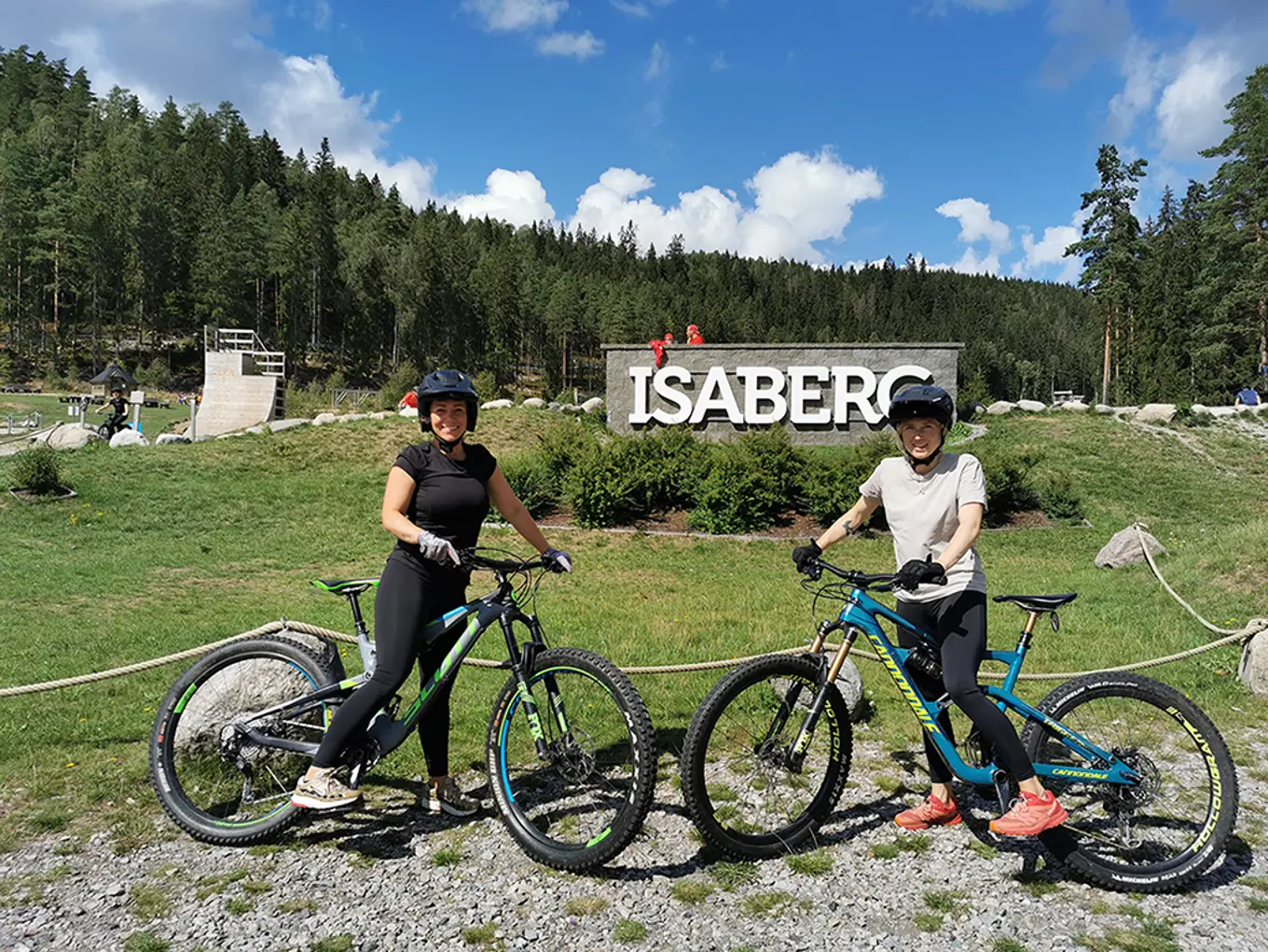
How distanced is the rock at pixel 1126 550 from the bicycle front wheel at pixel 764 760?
983 cm

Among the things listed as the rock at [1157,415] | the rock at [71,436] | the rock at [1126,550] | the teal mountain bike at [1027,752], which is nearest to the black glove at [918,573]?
the teal mountain bike at [1027,752]

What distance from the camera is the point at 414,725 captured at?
12.0 feet

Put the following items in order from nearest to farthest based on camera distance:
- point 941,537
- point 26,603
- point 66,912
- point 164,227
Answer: point 66,912 → point 941,537 → point 26,603 → point 164,227

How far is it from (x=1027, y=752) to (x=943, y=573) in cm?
88

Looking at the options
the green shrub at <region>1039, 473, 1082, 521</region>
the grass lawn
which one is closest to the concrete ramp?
the grass lawn

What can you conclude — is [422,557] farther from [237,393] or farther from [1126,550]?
[237,393]

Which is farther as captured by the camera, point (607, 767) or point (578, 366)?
point (578, 366)

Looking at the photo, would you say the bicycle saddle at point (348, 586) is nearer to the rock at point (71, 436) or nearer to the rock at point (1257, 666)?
the rock at point (1257, 666)

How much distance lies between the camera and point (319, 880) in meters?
3.30

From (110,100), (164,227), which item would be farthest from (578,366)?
(110,100)

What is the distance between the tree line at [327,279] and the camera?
179 ft

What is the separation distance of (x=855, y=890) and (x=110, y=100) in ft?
430

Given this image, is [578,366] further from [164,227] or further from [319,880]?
[319,880]

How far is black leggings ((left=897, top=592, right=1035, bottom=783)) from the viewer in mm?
3314
